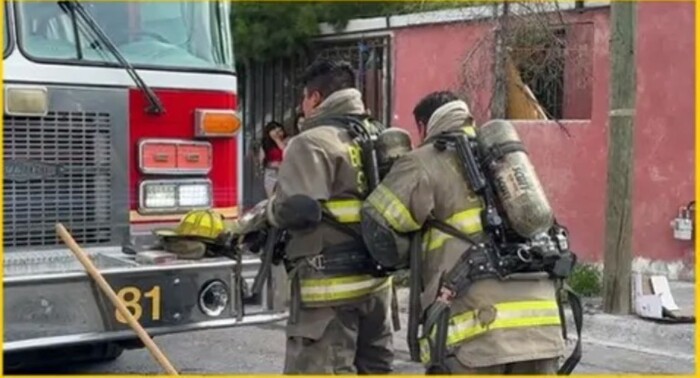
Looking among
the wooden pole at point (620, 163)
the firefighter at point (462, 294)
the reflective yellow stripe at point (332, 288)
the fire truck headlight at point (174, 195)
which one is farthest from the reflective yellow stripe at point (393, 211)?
the wooden pole at point (620, 163)

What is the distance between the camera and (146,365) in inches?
251

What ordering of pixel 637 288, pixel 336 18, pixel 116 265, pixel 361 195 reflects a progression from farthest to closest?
1. pixel 336 18
2. pixel 637 288
3. pixel 116 265
4. pixel 361 195

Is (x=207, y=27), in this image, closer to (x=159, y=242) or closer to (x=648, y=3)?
(x=159, y=242)

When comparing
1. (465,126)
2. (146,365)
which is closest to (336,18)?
(146,365)

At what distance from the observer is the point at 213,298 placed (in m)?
4.66

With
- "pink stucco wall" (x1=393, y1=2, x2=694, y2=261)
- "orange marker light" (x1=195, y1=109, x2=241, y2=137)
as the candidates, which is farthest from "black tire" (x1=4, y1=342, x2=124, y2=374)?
"pink stucco wall" (x1=393, y1=2, x2=694, y2=261)

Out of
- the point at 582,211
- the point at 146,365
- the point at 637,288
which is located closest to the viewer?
the point at 146,365

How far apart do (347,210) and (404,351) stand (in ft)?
9.17

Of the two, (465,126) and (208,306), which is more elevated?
(465,126)

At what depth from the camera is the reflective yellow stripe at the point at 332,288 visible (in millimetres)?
4145

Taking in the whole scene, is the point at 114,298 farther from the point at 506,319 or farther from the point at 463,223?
the point at 506,319

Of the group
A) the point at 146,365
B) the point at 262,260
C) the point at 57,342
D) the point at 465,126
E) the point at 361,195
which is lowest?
the point at 146,365

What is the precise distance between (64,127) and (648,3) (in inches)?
225

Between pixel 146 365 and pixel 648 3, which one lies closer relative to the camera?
pixel 146 365
